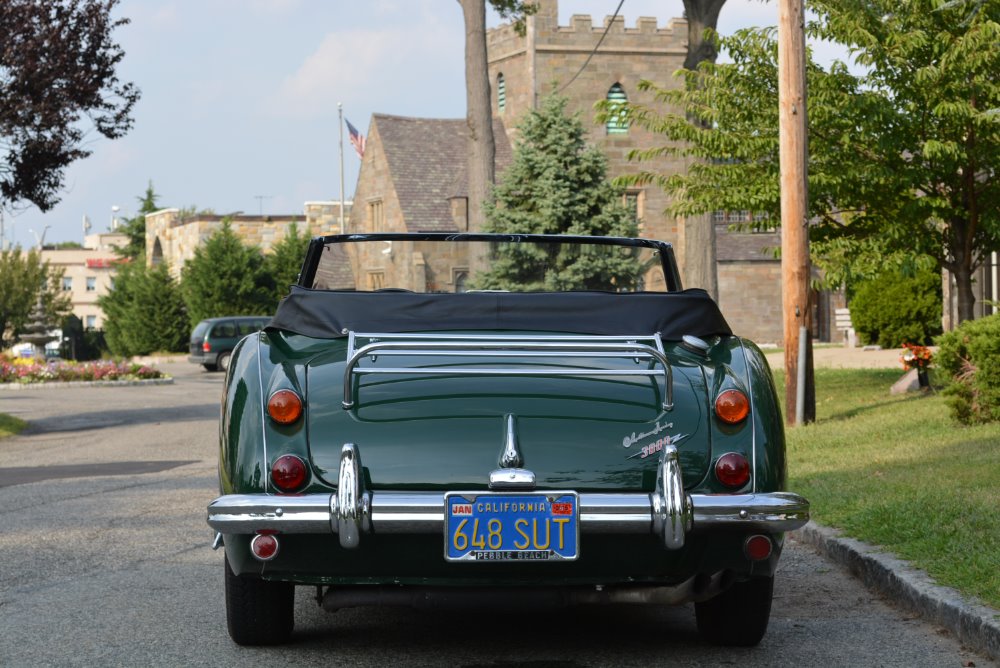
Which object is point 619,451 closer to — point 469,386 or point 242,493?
point 469,386

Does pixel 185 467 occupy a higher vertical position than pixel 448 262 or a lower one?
lower

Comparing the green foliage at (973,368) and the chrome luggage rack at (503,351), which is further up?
the chrome luggage rack at (503,351)

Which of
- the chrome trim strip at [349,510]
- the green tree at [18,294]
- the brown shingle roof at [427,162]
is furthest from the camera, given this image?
A: the green tree at [18,294]

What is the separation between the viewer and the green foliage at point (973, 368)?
11617mm

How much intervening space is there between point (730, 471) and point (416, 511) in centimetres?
107

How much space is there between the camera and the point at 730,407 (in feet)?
15.2

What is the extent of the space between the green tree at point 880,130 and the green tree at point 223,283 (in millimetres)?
35485

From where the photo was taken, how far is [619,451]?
4496mm

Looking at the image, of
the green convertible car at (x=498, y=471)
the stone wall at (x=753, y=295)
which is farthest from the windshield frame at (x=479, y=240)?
the stone wall at (x=753, y=295)

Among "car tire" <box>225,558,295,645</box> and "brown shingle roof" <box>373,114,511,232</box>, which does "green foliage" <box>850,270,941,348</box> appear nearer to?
"brown shingle roof" <box>373,114,511,232</box>

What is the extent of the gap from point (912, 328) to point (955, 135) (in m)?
18.3

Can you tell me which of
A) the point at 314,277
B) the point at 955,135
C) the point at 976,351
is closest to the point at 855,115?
the point at 955,135

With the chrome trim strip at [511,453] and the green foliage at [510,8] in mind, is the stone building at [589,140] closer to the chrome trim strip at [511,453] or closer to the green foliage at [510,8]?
the green foliage at [510,8]

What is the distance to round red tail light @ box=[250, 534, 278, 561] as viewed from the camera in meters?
4.44
